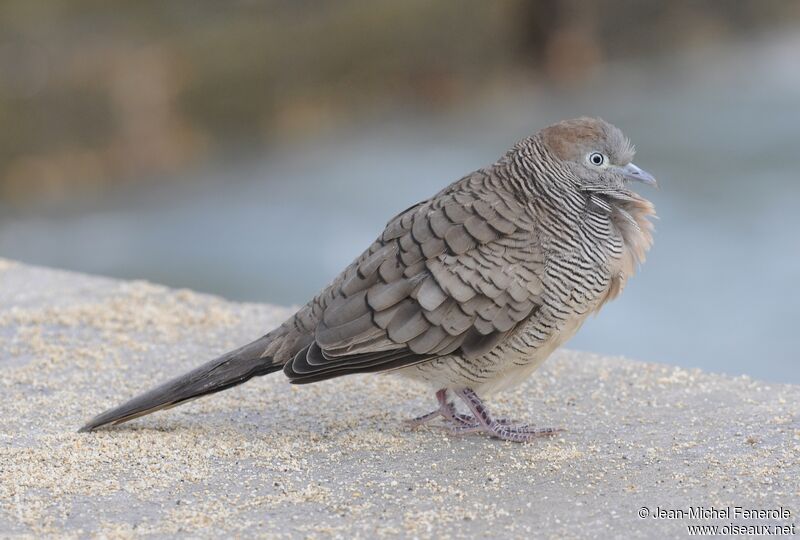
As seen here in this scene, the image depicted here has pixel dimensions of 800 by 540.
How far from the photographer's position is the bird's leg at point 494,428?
4.46 m

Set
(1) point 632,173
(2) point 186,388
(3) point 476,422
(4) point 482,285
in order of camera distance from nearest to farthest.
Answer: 1. (4) point 482,285
2. (2) point 186,388
3. (1) point 632,173
4. (3) point 476,422

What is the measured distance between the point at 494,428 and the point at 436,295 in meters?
0.65

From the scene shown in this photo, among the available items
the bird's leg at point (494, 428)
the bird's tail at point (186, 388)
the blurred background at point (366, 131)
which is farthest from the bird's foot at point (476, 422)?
the blurred background at point (366, 131)

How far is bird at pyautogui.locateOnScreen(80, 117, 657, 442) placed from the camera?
4227 millimetres

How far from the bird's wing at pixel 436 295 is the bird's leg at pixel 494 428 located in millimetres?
365

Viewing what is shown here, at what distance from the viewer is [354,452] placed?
Answer: 4312mm

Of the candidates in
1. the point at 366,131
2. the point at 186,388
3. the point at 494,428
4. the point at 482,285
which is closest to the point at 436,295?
the point at 482,285

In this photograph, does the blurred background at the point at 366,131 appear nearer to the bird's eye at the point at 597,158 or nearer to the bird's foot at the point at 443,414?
the bird's foot at the point at 443,414

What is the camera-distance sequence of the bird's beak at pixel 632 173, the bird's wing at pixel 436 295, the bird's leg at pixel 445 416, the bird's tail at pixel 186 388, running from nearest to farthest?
the bird's wing at pixel 436 295
the bird's tail at pixel 186 388
the bird's beak at pixel 632 173
the bird's leg at pixel 445 416

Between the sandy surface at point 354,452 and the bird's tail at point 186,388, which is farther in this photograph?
the bird's tail at point 186,388

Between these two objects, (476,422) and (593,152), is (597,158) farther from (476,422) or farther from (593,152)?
(476,422)

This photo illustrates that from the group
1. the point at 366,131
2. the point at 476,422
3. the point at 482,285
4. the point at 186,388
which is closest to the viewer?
the point at 482,285

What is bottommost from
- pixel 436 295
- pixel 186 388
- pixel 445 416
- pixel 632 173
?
pixel 445 416

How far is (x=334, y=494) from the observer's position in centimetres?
386
